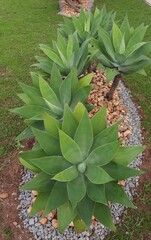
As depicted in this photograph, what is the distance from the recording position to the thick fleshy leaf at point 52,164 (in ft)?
7.09

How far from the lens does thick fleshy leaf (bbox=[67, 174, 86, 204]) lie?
2180 millimetres

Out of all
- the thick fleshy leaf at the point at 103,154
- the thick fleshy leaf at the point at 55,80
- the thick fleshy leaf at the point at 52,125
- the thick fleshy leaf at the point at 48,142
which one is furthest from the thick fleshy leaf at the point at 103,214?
the thick fleshy leaf at the point at 55,80

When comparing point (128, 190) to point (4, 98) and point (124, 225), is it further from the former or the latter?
point (4, 98)

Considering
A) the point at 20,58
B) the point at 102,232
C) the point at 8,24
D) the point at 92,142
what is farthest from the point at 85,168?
the point at 8,24

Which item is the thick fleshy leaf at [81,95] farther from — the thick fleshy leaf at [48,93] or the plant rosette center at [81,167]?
the plant rosette center at [81,167]

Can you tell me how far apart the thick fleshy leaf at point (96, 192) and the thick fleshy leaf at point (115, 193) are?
0.14 meters

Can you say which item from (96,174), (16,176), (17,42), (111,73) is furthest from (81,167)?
(17,42)

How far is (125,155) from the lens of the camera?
2.36 meters

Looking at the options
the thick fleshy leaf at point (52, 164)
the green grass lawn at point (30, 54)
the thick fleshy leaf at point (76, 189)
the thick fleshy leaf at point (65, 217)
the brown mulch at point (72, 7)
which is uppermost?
the thick fleshy leaf at point (52, 164)

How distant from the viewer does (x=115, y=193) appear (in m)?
2.39

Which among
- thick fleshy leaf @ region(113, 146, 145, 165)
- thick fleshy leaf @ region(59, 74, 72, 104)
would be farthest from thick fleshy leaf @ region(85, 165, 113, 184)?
thick fleshy leaf @ region(59, 74, 72, 104)

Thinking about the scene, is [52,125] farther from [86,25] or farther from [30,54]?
[30,54]

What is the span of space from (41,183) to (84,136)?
511 millimetres

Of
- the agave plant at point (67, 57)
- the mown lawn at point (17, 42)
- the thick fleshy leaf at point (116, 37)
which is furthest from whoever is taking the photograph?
the mown lawn at point (17, 42)
